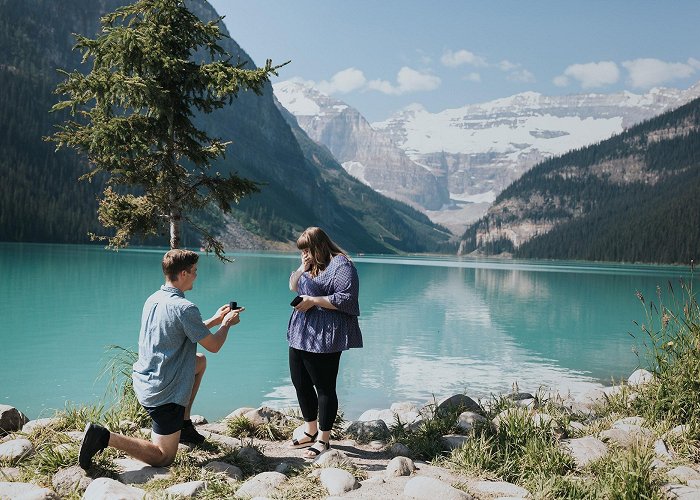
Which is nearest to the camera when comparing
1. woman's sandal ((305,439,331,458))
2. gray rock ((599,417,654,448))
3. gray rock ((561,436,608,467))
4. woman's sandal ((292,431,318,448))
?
gray rock ((561,436,608,467))

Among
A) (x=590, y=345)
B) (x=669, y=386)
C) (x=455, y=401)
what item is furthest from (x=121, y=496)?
(x=590, y=345)

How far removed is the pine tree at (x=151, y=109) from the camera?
27.8 feet

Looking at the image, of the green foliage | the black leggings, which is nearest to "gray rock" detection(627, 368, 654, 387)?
the green foliage

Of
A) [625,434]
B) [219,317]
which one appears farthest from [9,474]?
[625,434]

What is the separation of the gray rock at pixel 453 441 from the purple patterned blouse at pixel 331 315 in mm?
1749

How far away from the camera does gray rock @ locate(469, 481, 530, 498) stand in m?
5.78

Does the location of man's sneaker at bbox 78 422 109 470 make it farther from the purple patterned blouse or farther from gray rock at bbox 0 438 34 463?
the purple patterned blouse

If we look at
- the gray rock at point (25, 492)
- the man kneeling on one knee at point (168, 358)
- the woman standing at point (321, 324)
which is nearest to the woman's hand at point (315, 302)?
the woman standing at point (321, 324)

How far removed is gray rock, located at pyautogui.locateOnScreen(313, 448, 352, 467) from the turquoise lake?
300 inches

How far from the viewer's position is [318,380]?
7.04 m

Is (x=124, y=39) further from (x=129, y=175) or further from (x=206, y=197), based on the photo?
(x=206, y=197)

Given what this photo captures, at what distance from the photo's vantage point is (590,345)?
28.8 meters

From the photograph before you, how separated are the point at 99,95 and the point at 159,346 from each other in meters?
4.48

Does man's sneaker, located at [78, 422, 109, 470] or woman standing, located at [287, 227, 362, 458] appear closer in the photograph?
man's sneaker, located at [78, 422, 109, 470]
